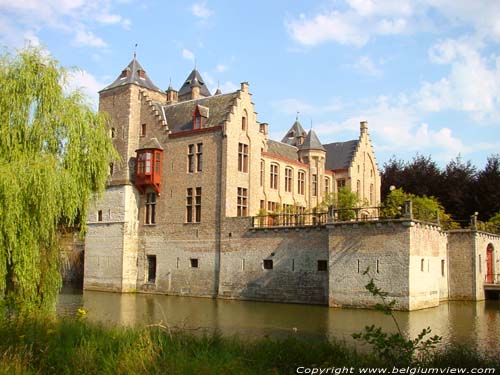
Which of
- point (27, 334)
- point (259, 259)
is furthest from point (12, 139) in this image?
point (259, 259)

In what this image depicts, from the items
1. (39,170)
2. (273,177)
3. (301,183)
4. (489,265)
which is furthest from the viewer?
(301,183)

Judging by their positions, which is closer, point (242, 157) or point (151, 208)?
point (242, 157)

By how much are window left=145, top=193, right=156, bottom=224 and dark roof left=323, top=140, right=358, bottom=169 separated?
14.4m

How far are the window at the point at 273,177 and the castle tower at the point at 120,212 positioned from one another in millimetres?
7922

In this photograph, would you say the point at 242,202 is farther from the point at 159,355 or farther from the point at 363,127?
the point at 159,355

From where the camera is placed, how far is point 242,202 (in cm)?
3073

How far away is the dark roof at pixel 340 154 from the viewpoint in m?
40.7

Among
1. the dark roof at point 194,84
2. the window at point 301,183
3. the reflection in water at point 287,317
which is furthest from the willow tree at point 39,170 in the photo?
the dark roof at point 194,84

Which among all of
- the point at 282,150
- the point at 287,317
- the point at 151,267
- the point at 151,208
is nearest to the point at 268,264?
the point at 287,317

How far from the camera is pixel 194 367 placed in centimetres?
815

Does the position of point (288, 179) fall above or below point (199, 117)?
below

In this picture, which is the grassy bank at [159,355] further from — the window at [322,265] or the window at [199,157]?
the window at [199,157]

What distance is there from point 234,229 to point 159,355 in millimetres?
20280

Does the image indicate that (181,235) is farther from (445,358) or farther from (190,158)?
(445,358)
